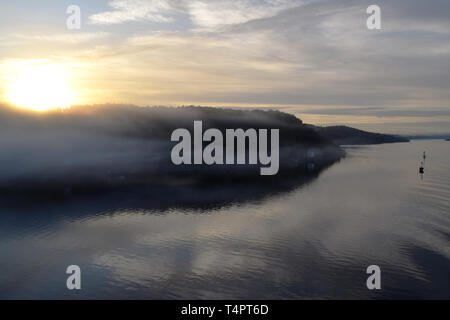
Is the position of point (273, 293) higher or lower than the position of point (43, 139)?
lower

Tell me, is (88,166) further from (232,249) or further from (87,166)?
(232,249)

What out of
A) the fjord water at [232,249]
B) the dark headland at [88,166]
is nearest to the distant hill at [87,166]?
the dark headland at [88,166]

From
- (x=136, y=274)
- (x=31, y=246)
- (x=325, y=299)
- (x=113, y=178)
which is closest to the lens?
(x=325, y=299)

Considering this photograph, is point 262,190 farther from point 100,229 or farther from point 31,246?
point 31,246

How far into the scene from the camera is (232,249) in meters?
53.0

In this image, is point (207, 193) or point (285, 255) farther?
point (207, 193)

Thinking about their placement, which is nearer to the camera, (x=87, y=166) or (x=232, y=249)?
(x=232, y=249)

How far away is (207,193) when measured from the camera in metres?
108

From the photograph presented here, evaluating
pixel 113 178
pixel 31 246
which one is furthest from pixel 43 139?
pixel 31 246

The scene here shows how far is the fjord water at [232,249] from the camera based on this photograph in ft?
129

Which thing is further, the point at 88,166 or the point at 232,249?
the point at 88,166

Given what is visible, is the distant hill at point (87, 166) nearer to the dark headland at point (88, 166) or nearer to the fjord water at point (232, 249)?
the dark headland at point (88, 166)

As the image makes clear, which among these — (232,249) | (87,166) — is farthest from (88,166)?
(232,249)

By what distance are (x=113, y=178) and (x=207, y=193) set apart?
4490cm
